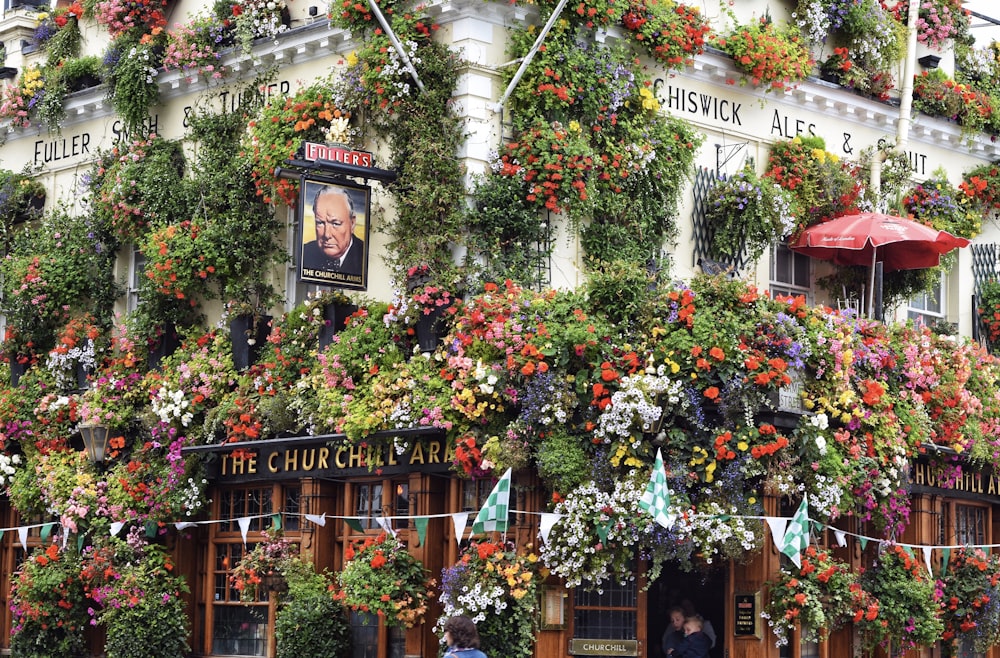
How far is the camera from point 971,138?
24672 mm

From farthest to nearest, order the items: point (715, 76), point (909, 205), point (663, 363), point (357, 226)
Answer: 1. point (909, 205)
2. point (715, 76)
3. point (357, 226)
4. point (663, 363)

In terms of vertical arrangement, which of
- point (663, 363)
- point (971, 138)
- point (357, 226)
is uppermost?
point (971, 138)

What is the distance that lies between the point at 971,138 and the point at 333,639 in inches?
412

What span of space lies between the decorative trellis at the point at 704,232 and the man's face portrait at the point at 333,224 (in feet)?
13.1

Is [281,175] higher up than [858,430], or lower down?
higher up

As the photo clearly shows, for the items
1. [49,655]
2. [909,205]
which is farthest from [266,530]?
[909,205]

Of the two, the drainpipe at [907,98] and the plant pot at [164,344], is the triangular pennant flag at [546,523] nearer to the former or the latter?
the plant pot at [164,344]

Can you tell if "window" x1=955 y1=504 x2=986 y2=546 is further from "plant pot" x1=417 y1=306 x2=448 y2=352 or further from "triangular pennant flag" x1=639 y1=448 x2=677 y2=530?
"plant pot" x1=417 y1=306 x2=448 y2=352

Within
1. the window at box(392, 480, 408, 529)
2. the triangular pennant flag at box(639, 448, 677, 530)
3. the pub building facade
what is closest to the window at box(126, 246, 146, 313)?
the pub building facade

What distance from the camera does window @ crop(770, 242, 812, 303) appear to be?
22828 mm

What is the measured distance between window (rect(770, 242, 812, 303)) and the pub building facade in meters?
0.02

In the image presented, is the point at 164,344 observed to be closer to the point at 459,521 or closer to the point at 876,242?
the point at 459,521

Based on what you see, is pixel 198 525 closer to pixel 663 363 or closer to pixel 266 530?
pixel 266 530

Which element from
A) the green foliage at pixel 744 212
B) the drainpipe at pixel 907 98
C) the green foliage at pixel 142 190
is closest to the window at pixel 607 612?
Answer: the green foliage at pixel 744 212
